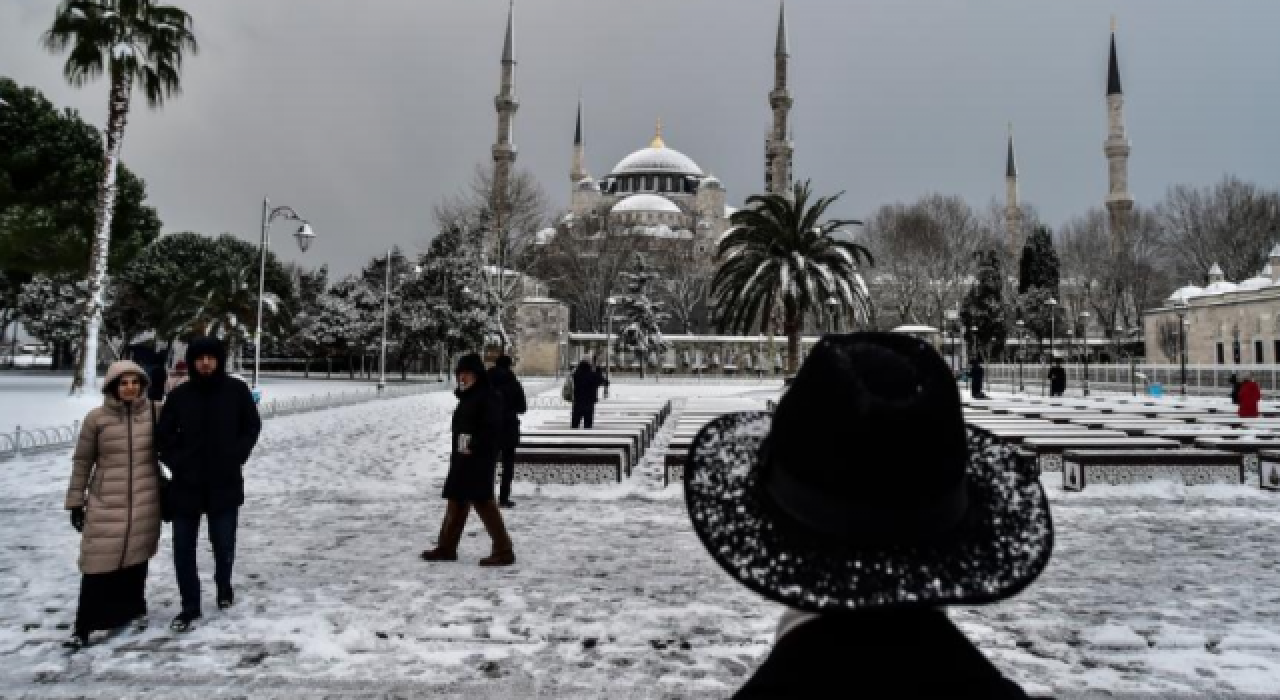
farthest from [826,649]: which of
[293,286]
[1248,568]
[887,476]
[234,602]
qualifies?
[293,286]

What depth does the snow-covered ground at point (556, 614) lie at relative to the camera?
355 centimetres

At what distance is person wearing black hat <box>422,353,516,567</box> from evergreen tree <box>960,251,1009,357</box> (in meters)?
46.3

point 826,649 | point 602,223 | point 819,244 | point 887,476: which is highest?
point 602,223

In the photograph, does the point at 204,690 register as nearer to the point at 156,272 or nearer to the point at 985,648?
the point at 985,648

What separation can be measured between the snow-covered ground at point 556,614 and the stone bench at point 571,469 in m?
1.52

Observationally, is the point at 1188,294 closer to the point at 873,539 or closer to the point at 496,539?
the point at 496,539

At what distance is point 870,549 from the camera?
3.57 ft

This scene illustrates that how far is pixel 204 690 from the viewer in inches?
134

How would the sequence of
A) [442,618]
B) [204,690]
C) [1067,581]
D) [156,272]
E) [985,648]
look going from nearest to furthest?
[204,690] → [985,648] → [442,618] → [1067,581] → [156,272]

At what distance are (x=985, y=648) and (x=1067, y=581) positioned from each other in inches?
68.5

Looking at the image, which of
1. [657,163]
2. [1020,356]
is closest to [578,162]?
[657,163]

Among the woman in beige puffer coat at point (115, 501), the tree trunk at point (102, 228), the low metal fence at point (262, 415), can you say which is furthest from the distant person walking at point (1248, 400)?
the tree trunk at point (102, 228)

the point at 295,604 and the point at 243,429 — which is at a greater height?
the point at 243,429

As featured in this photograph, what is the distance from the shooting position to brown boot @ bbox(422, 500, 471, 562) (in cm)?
565
